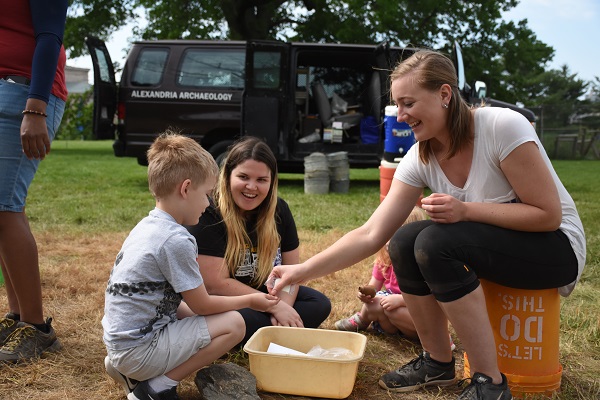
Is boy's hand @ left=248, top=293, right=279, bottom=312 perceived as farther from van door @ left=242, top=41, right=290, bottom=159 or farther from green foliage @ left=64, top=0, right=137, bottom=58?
green foliage @ left=64, top=0, right=137, bottom=58

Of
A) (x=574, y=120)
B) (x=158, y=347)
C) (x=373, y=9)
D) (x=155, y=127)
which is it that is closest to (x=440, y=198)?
(x=158, y=347)

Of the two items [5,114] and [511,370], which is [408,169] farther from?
[5,114]

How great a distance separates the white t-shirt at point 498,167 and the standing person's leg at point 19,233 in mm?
1557

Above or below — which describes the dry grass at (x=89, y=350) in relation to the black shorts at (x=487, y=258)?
below

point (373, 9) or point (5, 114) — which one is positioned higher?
point (373, 9)

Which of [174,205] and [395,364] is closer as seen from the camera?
[174,205]

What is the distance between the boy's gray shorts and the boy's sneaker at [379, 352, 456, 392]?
2.26 feet

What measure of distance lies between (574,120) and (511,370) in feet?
77.8

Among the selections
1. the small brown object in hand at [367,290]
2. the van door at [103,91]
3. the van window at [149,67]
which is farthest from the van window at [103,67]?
the small brown object in hand at [367,290]

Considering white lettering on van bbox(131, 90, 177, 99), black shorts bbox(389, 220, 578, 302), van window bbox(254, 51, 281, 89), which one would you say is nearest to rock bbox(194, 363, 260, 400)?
black shorts bbox(389, 220, 578, 302)

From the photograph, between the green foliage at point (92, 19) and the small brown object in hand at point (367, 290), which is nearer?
the small brown object in hand at point (367, 290)

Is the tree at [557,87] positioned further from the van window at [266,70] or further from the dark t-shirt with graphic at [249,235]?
the dark t-shirt with graphic at [249,235]

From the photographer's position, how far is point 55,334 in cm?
266

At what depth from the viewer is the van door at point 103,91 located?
8.09m
